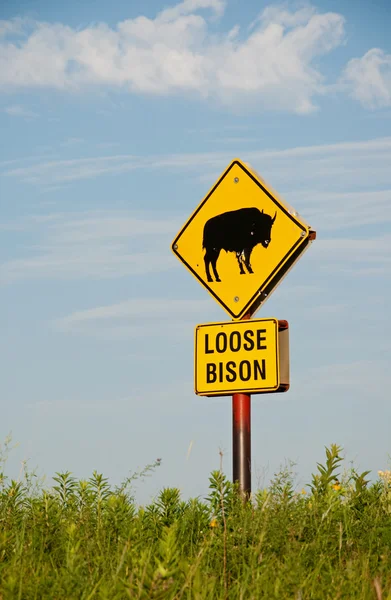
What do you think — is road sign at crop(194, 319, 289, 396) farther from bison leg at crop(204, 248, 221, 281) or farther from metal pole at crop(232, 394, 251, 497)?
bison leg at crop(204, 248, 221, 281)

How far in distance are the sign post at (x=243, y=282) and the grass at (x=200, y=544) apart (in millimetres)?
1207

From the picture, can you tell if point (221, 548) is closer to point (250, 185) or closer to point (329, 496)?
point (329, 496)

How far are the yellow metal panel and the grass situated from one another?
1.17 m

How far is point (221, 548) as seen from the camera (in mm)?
4922

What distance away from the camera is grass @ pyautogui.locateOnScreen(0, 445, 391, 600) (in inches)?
147

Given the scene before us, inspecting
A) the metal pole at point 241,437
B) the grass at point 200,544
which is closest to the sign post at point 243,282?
the metal pole at point 241,437

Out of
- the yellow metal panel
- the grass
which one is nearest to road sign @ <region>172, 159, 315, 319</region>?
the yellow metal panel

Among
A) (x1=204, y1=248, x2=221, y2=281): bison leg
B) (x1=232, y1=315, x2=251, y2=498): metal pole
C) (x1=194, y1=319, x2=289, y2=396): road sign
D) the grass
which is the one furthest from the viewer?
(x1=204, y1=248, x2=221, y2=281): bison leg

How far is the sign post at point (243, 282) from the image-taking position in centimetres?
739

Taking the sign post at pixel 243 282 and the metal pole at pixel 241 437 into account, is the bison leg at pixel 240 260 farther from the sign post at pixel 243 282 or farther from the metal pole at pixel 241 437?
the metal pole at pixel 241 437

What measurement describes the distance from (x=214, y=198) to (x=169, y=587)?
5255 millimetres

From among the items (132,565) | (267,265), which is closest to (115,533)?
(132,565)

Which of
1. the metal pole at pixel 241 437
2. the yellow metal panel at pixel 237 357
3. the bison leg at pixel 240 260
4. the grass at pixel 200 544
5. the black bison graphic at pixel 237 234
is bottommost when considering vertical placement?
the grass at pixel 200 544

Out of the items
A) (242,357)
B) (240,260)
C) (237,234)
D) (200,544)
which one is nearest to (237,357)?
(242,357)
